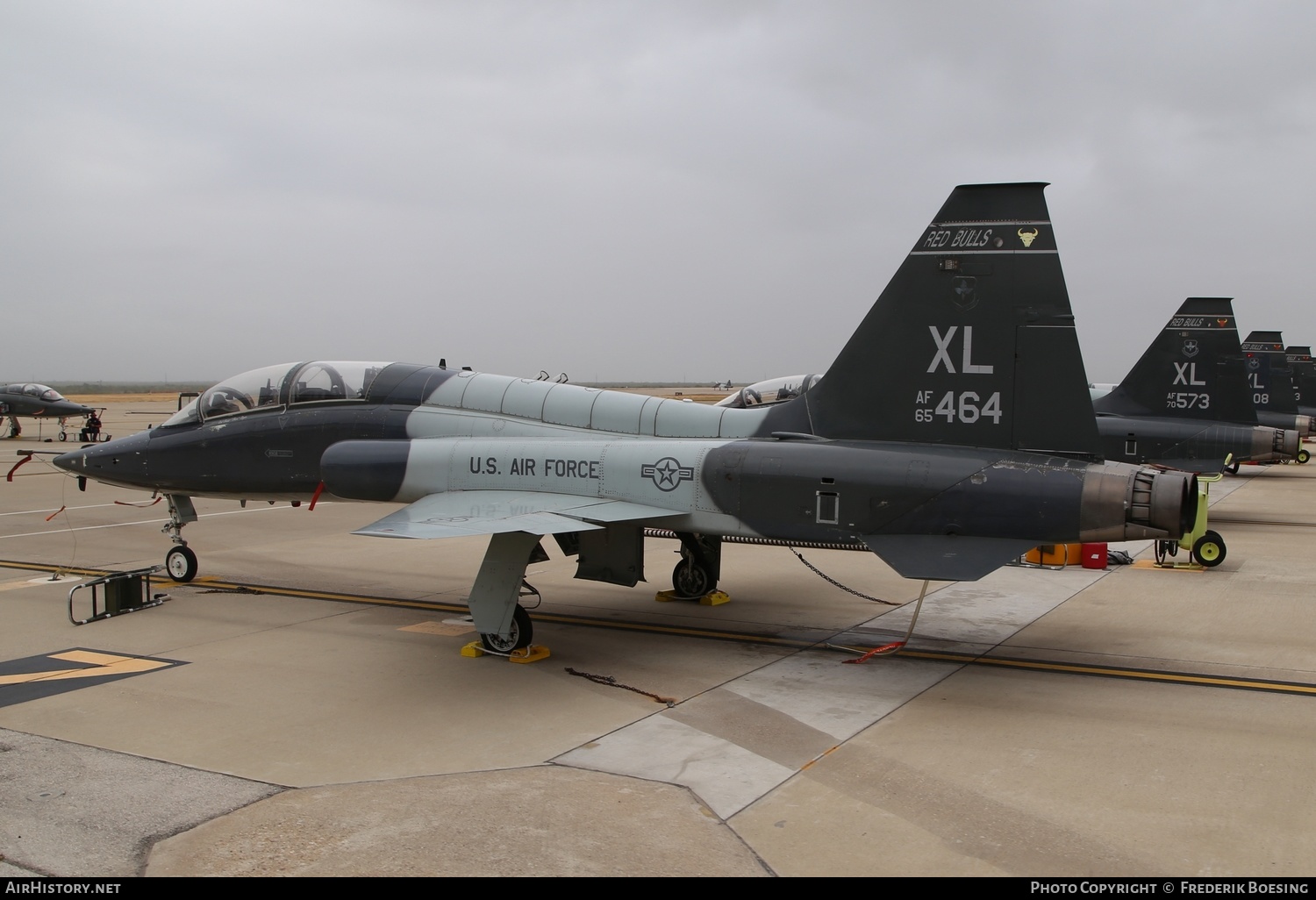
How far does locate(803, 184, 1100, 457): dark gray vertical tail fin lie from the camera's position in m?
7.72

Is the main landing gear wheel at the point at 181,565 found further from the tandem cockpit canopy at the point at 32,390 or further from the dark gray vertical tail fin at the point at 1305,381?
the dark gray vertical tail fin at the point at 1305,381

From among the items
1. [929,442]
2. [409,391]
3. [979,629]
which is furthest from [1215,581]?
[409,391]

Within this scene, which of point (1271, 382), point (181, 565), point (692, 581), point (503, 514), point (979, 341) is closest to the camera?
point (979, 341)

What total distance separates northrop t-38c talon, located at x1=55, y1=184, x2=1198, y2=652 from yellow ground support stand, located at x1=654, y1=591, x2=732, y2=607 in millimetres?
1714

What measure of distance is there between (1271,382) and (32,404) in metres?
49.0

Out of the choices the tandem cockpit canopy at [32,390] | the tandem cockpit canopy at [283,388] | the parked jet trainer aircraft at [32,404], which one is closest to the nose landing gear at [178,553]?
the tandem cockpit canopy at [283,388]

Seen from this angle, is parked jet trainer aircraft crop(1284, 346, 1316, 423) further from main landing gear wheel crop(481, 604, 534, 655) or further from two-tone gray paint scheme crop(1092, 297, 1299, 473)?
main landing gear wheel crop(481, 604, 534, 655)

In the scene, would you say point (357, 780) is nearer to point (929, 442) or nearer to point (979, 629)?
point (929, 442)

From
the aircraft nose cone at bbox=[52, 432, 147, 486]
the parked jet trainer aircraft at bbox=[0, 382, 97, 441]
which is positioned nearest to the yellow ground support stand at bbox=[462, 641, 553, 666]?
the aircraft nose cone at bbox=[52, 432, 147, 486]

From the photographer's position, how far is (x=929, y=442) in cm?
812

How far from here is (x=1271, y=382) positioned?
104ft

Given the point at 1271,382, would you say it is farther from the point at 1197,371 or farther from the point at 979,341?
the point at 979,341

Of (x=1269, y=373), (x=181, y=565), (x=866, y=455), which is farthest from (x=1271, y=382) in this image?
(x=181, y=565)

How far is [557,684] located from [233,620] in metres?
4.71
